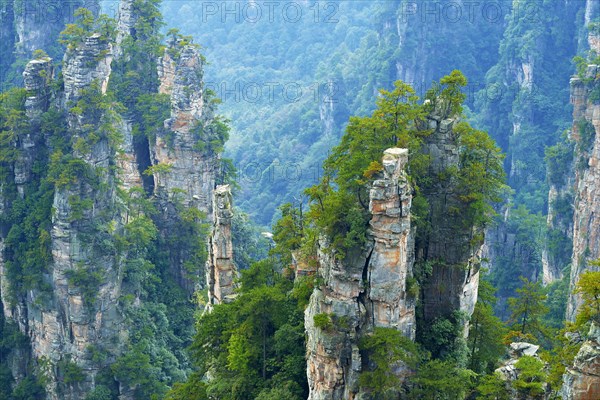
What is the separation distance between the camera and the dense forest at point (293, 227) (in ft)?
104

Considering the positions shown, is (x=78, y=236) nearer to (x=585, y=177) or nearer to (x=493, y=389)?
(x=493, y=389)

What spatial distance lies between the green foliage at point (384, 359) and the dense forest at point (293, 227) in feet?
0.20

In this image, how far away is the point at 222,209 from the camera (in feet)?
142

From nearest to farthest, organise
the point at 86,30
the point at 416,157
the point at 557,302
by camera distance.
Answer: the point at 416,157, the point at 86,30, the point at 557,302

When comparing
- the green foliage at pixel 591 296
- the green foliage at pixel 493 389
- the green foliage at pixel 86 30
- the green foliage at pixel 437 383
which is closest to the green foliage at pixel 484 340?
the green foliage at pixel 493 389

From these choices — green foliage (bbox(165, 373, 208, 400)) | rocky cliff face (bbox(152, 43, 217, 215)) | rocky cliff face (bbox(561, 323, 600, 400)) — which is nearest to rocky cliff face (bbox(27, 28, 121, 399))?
rocky cliff face (bbox(152, 43, 217, 215))

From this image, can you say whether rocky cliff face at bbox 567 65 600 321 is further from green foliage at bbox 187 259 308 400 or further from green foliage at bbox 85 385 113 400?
green foliage at bbox 187 259 308 400

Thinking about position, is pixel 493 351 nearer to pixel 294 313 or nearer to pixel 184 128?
pixel 294 313

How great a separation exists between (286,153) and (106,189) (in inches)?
2175

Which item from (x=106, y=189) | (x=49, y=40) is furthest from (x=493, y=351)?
(x=49, y=40)

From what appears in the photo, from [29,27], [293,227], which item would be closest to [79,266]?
[293,227]

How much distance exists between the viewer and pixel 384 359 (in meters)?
31.0

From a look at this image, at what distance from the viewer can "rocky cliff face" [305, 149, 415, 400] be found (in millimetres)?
31031

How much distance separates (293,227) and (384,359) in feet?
29.9
